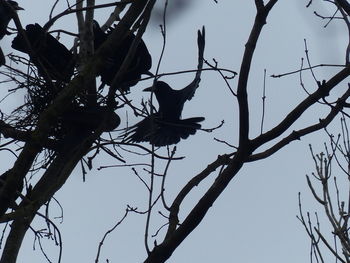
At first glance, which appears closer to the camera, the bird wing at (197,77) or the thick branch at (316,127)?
the thick branch at (316,127)

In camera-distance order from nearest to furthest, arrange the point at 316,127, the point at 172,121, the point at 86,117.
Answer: the point at 316,127
the point at 86,117
the point at 172,121

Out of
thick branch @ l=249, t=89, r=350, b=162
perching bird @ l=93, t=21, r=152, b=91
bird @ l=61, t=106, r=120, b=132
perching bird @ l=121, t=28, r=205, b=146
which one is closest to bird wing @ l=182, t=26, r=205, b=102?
perching bird @ l=121, t=28, r=205, b=146

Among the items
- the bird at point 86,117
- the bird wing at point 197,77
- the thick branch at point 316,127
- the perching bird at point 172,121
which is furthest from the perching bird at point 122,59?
the thick branch at point 316,127

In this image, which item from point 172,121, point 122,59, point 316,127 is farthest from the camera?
point 172,121

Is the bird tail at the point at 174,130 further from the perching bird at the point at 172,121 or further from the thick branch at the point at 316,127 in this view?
the thick branch at the point at 316,127

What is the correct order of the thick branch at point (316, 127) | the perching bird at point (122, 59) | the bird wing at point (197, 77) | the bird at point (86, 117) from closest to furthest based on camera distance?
the thick branch at point (316, 127)
the bird at point (86, 117)
the bird wing at point (197, 77)
the perching bird at point (122, 59)

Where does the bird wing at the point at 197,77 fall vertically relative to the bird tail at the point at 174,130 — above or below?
above

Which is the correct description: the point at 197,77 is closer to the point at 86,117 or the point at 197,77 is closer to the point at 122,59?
the point at 122,59

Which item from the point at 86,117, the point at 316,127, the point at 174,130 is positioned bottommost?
the point at 316,127

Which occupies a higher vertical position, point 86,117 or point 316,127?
point 86,117

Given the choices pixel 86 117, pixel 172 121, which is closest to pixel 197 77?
pixel 172 121

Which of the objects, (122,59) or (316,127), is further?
(122,59)

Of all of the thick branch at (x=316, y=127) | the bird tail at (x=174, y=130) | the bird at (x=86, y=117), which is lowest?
the thick branch at (x=316, y=127)

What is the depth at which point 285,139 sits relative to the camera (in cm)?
262
